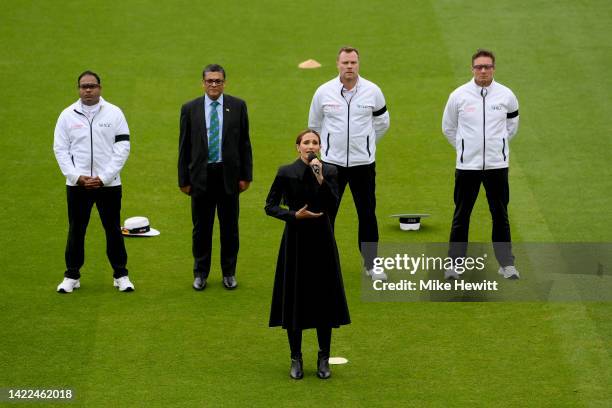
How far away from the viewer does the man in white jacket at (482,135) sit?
13.7 m

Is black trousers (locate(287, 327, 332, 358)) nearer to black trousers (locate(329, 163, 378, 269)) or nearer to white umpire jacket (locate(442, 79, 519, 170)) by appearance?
black trousers (locate(329, 163, 378, 269))

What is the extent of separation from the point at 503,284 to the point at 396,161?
4.82 m

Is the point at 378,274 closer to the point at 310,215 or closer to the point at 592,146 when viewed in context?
the point at 310,215

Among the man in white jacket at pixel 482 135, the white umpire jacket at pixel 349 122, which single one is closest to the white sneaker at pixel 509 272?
the man in white jacket at pixel 482 135

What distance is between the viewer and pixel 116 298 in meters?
13.5

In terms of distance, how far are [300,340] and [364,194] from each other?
3.25 metres

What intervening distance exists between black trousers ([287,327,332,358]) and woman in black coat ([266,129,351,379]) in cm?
1

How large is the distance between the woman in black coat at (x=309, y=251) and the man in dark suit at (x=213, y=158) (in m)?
2.51

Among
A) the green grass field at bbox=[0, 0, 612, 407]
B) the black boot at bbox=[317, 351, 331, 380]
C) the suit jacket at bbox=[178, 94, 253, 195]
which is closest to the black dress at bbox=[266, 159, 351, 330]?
the black boot at bbox=[317, 351, 331, 380]

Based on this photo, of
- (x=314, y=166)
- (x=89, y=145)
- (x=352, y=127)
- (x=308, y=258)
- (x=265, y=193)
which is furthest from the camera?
(x=265, y=193)

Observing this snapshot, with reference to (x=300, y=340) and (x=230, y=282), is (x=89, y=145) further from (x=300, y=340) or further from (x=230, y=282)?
(x=300, y=340)

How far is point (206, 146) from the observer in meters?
13.5

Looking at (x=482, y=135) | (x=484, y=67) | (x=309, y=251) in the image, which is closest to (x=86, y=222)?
(x=309, y=251)

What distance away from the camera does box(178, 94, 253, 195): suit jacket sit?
13.5 metres
